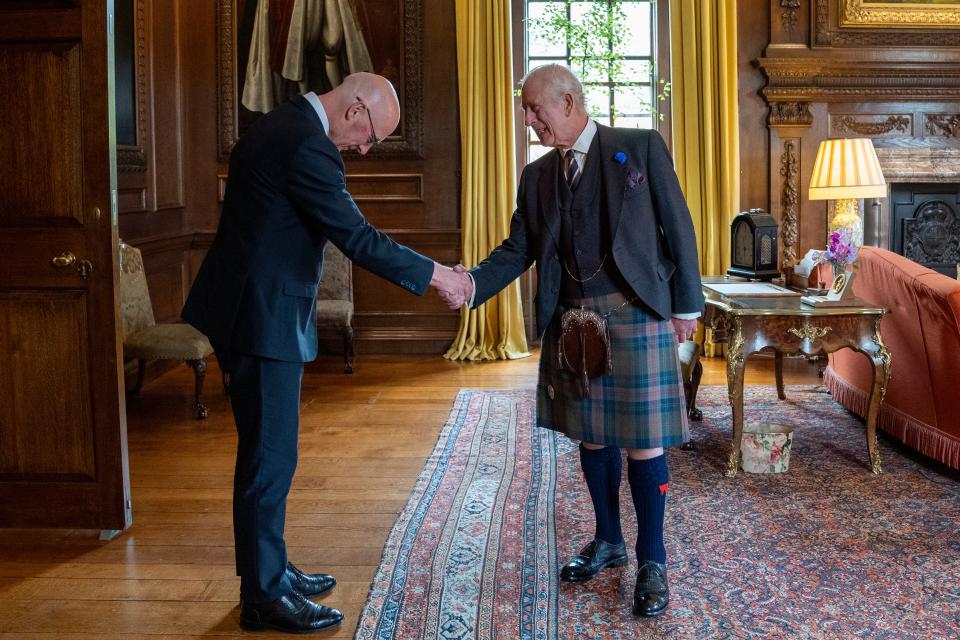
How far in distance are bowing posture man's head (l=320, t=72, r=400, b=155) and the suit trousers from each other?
69cm

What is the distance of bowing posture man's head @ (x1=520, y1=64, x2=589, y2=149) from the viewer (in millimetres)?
3055

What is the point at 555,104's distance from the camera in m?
3.07

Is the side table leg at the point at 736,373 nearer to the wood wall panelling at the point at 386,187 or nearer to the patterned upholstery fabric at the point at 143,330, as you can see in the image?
the patterned upholstery fabric at the point at 143,330

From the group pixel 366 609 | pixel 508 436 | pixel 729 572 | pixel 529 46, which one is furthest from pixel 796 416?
pixel 529 46

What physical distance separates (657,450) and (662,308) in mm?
429

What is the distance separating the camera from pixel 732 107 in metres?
7.75

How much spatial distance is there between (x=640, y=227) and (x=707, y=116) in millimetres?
4983

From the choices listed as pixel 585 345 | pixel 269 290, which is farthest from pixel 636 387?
pixel 269 290

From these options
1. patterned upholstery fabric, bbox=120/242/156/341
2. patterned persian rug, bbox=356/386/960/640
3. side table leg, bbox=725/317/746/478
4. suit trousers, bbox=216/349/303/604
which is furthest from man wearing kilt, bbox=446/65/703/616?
patterned upholstery fabric, bbox=120/242/156/341

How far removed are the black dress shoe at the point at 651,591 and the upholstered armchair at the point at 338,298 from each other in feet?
14.6

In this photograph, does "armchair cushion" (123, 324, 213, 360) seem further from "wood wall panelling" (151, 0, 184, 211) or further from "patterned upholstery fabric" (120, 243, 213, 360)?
"wood wall panelling" (151, 0, 184, 211)

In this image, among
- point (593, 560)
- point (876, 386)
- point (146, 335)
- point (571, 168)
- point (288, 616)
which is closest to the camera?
point (288, 616)

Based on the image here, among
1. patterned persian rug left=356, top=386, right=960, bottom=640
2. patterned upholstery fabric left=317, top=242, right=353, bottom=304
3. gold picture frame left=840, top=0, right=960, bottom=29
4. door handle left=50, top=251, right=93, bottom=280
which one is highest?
gold picture frame left=840, top=0, right=960, bottom=29

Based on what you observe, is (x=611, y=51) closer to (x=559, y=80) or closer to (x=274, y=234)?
(x=559, y=80)
